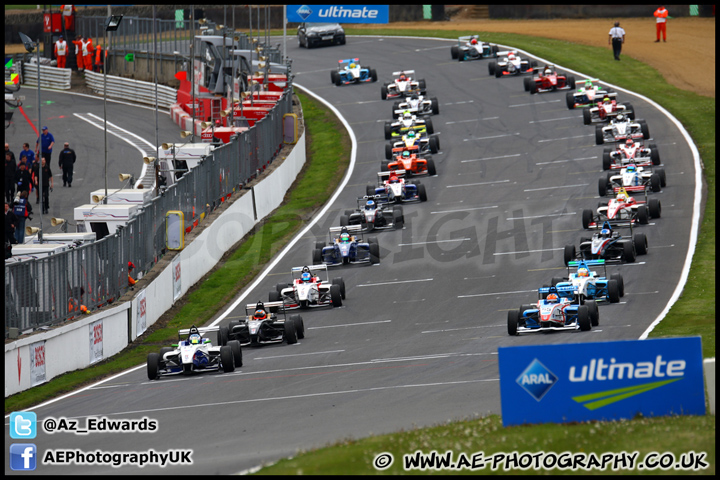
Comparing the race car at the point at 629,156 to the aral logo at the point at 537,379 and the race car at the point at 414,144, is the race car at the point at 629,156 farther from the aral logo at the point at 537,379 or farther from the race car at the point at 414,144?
the aral logo at the point at 537,379

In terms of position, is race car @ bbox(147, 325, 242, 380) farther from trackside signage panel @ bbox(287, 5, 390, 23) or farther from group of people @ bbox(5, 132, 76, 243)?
trackside signage panel @ bbox(287, 5, 390, 23)

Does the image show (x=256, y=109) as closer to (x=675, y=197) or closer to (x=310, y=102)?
(x=310, y=102)

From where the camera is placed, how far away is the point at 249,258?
108ft

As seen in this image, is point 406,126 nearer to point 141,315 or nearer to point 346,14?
point 346,14

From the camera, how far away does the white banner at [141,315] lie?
84.6ft

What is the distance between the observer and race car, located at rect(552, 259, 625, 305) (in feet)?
81.0

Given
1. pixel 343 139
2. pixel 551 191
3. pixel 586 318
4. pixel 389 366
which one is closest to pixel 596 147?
pixel 551 191

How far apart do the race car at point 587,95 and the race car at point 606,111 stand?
0.74m

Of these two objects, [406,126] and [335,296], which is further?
[406,126]

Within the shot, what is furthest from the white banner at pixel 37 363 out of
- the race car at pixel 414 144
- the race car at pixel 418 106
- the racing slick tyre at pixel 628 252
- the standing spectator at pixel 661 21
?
the standing spectator at pixel 661 21

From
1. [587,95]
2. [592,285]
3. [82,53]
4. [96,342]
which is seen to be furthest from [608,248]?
[82,53]

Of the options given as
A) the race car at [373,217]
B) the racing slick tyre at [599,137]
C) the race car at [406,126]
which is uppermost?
the race car at [406,126]

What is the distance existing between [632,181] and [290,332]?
52.5 ft

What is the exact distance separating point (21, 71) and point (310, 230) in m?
29.7
